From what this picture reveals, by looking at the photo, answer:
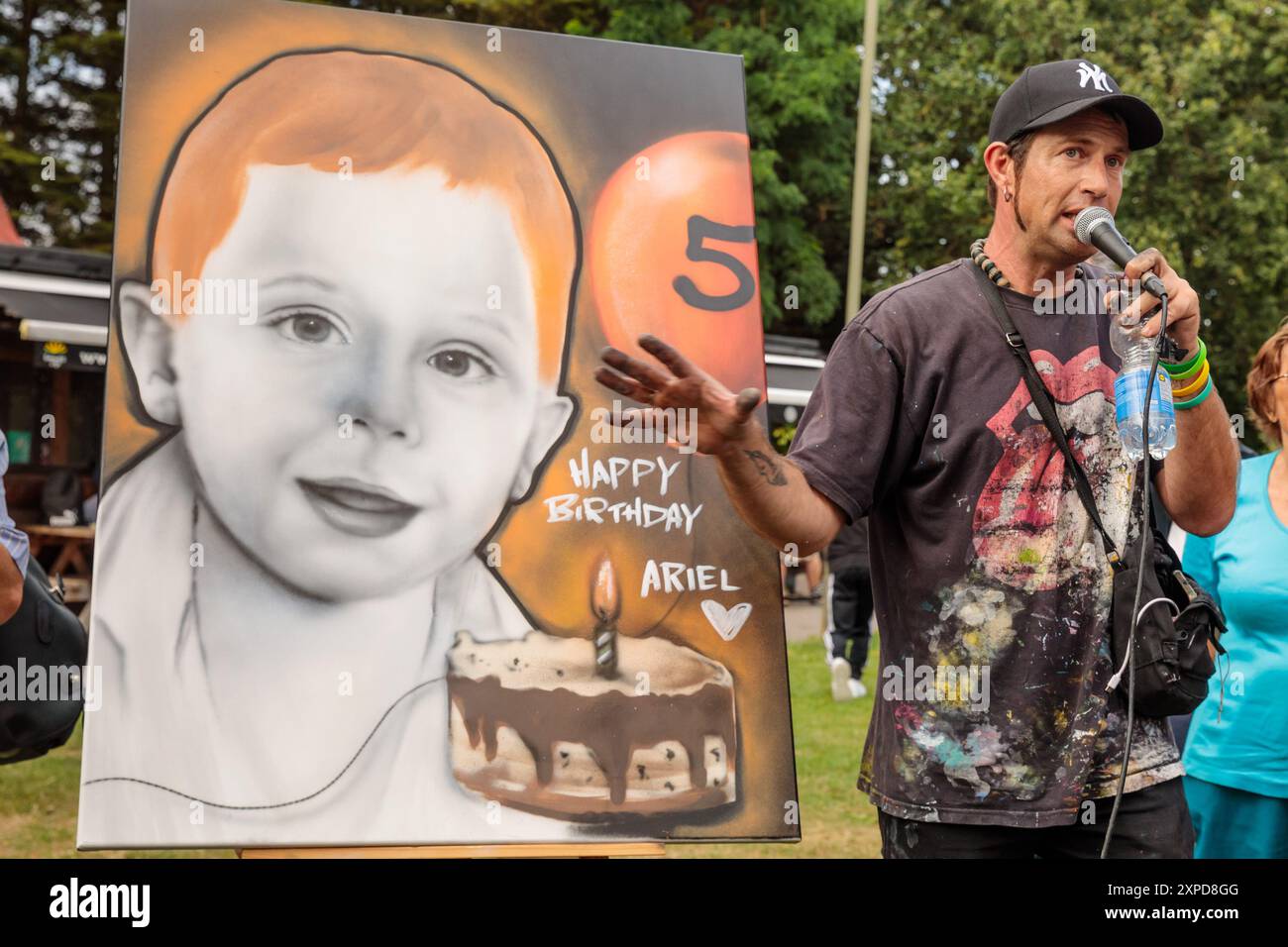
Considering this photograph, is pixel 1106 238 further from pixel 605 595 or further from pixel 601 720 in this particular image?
pixel 601 720

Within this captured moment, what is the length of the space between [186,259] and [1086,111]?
1.74 meters

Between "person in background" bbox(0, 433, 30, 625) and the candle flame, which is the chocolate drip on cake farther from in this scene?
"person in background" bbox(0, 433, 30, 625)

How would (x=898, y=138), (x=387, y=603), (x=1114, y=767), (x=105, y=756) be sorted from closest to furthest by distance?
(x=1114, y=767)
(x=105, y=756)
(x=387, y=603)
(x=898, y=138)

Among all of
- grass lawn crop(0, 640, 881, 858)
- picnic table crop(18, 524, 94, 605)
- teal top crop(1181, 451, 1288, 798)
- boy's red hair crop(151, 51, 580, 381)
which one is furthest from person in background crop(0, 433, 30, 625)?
picnic table crop(18, 524, 94, 605)

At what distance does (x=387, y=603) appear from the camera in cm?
269

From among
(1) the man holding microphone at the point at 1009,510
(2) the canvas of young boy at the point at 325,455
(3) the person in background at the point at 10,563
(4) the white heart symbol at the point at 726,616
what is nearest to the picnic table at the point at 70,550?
(3) the person in background at the point at 10,563

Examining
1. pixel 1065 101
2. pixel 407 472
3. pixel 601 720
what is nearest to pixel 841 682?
pixel 601 720

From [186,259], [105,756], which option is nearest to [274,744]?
[105,756]

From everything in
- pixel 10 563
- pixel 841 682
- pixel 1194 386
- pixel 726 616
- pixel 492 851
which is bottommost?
pixel 841 682

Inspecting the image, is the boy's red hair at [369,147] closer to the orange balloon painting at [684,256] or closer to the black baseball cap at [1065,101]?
the orange balloon painting at [684,256]

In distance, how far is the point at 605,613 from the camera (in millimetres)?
2771

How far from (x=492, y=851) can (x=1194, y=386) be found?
1585 mm
